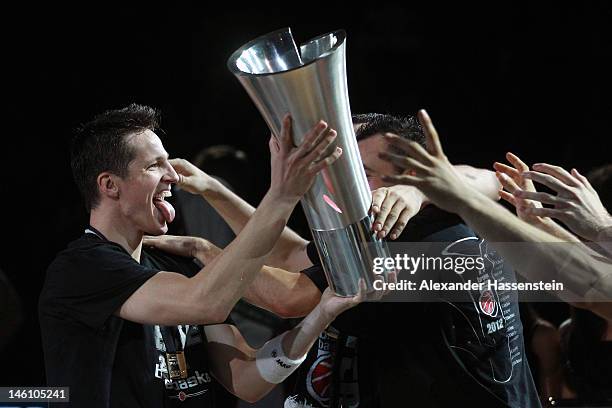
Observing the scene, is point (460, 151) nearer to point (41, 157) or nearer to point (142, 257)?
point (41, 157)

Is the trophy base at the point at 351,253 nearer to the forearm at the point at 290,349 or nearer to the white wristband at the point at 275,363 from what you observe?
the forearm at the point at 290,349

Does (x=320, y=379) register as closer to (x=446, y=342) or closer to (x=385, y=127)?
(x=446, y=342)

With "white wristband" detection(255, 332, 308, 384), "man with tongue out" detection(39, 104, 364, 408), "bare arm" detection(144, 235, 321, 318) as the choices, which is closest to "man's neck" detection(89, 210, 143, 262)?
"man with tongue out" detection(39, 104, 364, 408)

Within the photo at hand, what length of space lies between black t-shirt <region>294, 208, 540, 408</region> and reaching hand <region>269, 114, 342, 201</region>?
21.3 inches

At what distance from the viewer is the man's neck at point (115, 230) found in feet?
7.41

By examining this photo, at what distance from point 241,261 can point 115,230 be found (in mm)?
503

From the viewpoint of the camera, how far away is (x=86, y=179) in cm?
232

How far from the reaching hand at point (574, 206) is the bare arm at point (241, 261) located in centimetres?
55

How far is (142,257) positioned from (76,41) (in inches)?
83.4

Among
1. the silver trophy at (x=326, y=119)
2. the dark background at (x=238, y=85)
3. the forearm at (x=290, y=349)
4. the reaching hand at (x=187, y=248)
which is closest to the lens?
the silver trophy at (x=326, y=119)

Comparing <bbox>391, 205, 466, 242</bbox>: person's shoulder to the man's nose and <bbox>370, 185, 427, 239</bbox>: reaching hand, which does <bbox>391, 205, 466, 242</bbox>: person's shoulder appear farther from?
the man's nose

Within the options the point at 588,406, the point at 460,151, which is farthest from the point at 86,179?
the point at 460,151

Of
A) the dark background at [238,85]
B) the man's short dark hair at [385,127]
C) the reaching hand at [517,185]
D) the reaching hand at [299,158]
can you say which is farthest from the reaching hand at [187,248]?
the dark background at [238,85]

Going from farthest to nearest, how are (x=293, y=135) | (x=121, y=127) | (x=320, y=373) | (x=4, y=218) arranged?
(x=4, y=218), (x=320, y=373), (x=121, y=127), (x=293, y=135)
